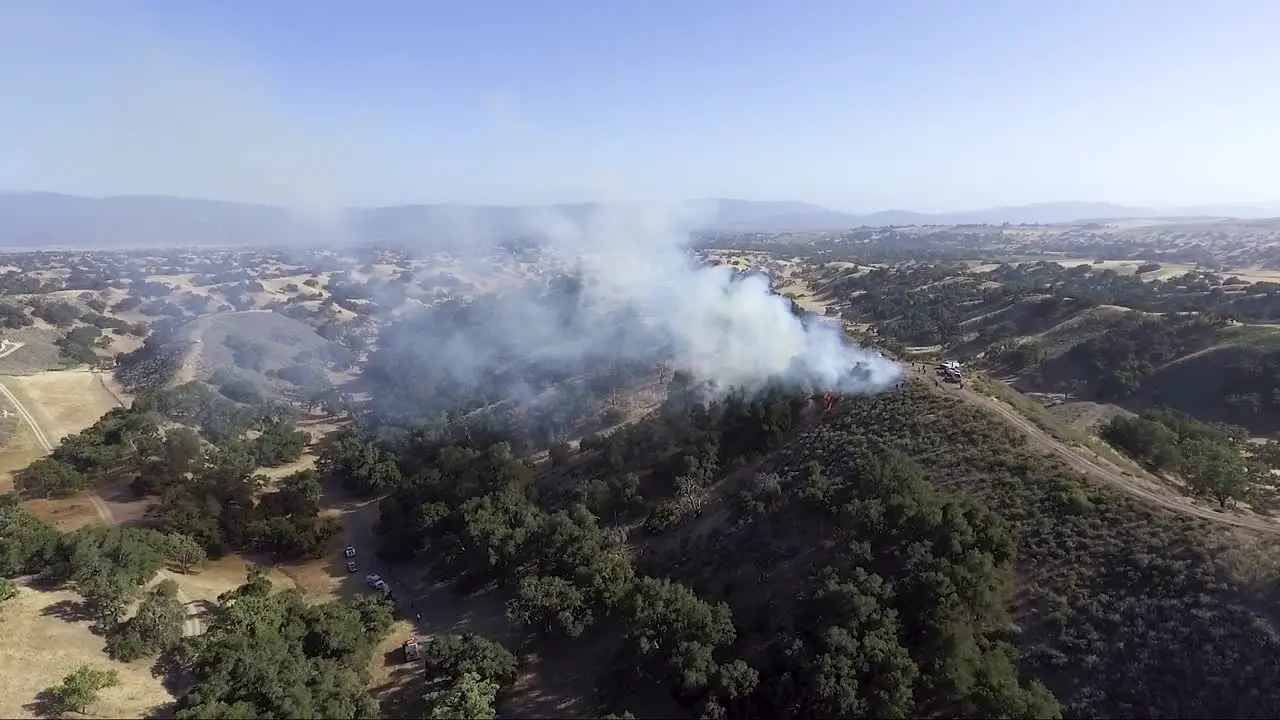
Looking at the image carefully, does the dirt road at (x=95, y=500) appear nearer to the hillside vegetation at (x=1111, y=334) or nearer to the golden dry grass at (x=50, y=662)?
the golden dry grass at (x=50, y=662)

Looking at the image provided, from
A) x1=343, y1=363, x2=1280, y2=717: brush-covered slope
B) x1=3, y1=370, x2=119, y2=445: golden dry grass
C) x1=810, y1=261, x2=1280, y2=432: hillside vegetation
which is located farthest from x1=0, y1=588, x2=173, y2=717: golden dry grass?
x1=810, y1=261, x2=1280, y2=432: hillside vegetation

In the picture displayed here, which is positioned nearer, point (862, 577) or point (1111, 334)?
point (862, 577)

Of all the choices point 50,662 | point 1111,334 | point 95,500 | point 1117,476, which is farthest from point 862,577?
point 1111,334

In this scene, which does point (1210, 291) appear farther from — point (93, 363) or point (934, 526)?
point (93, 363)

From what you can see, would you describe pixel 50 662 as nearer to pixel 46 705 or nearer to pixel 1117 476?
pixel 46 705

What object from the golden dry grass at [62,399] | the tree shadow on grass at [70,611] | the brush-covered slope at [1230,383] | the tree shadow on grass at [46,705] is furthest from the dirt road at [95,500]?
the brush-covered slope at [1230,383]

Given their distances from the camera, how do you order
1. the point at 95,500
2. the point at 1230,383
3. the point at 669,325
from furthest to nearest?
1. the point at 669,325
2. the point at 1230,383
3. the point at 95,500

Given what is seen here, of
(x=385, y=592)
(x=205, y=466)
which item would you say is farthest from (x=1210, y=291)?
(x=205, y=466)

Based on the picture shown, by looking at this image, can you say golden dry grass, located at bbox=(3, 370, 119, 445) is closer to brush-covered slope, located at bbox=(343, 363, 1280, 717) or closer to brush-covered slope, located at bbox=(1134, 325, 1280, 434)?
brush-covered slope, located at bbox=(343, 363, 1280, 717)
